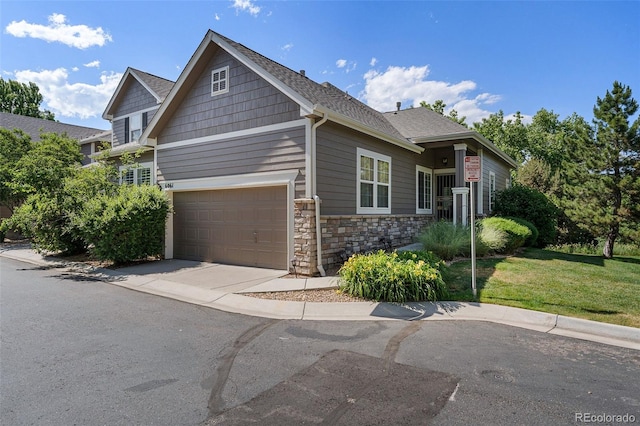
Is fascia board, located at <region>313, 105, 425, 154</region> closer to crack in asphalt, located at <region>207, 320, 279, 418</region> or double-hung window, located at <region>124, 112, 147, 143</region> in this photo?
crack in asphalt, located at <region>207, 320, 279, 418</region>

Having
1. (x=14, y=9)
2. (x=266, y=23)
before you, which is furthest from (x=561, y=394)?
(x=14, y=9)

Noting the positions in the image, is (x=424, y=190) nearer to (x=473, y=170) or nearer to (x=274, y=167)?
(x=274, y=167)

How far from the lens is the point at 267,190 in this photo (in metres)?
9.28

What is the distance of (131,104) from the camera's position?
17.0 m

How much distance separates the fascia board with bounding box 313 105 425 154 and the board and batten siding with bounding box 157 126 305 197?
2.43 ft

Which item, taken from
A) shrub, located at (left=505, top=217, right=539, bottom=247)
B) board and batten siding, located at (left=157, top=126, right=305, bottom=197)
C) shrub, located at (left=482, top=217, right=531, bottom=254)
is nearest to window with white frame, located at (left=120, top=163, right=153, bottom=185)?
board and batten siding, located at (left=157, top=126, right=305, bottom=197)

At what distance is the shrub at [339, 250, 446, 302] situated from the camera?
631 cm

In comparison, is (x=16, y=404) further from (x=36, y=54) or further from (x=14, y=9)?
(x=36, y=54)

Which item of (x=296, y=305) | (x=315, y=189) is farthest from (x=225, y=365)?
(x=315, y=189)

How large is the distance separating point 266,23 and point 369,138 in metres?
4.61

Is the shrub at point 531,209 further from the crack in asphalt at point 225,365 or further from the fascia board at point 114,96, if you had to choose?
the fascia board at point 114,96

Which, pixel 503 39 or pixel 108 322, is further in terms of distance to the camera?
pixel 503 39

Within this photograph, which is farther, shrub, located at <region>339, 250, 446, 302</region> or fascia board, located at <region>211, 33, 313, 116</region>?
fascia board, located at <region>211, 33, 313, 116</region>

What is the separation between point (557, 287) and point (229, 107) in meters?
9.20
